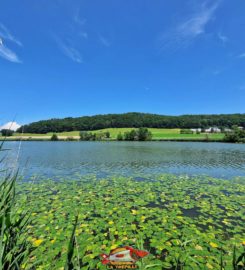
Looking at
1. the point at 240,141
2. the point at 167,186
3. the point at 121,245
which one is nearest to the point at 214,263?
the point at 121,245

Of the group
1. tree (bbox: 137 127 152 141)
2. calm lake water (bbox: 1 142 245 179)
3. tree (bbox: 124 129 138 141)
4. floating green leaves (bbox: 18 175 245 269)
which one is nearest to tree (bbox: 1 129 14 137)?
calm lake water (bbox: 1 142 245 179)

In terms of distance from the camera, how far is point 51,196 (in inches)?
358

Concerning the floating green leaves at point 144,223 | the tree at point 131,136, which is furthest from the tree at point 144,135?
the floating green leaves at point 144,223

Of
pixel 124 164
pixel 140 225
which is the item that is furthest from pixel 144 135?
pixel 140 225

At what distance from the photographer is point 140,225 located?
601 cm

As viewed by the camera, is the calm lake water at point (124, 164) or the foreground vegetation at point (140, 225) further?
the calm lake water at point (124, 164)

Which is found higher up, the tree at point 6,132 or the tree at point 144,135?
the tree at point 144,135

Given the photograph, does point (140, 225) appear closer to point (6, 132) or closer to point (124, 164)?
point (6, 132)

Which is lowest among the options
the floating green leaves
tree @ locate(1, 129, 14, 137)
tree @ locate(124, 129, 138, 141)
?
the floating green leaves

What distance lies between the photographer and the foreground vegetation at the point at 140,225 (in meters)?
4.30

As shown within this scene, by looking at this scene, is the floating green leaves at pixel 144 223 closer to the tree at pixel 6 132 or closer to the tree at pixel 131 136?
the tree at pixel 6 132

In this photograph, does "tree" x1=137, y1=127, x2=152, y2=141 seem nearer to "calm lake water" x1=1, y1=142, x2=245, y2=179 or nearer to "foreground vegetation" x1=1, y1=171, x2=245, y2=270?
"calm lake water" x1=1, y1=142, x2=245, y2=179

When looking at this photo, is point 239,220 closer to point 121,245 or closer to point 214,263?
point 214,263

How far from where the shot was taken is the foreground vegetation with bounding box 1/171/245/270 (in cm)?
430
